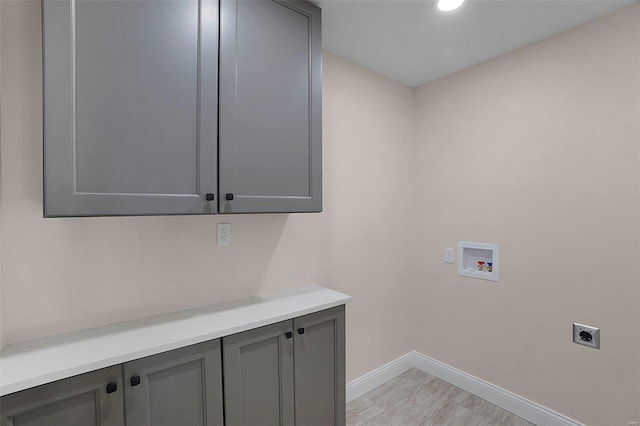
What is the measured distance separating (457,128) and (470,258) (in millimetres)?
1042

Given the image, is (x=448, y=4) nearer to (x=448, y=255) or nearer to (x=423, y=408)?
(x=448, y=255)

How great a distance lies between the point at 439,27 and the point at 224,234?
1766 millimetres

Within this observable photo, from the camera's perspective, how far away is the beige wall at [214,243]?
1153 millimetres

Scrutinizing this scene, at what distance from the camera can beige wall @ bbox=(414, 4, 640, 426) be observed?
1.67m

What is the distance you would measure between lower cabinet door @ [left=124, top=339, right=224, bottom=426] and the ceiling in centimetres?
182

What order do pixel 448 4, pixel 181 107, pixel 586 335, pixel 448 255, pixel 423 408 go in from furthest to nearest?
pixel 448 255 < pixel 423 408 < pixel 586 335 < pixel 448 4 < pixel 181 107

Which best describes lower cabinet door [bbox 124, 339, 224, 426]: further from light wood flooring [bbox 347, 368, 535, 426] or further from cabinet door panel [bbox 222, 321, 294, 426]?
light wood flooring [bbox 347, 368, 535, 426]

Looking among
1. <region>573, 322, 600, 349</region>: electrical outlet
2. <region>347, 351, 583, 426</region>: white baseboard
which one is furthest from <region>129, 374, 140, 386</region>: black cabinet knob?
<region>573, 322, 600, 349</region>: electrical outlet

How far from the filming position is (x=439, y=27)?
1811 millimetres

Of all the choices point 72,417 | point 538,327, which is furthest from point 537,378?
point 72,417

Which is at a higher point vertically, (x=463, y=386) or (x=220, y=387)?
(x=220, y=387)

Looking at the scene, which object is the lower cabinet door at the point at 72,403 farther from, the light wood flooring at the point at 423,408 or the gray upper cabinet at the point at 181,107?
the light wood flooring at the point at 423,408

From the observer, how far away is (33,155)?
1.17m

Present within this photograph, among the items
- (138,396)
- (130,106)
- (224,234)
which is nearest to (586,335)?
(224,234)
